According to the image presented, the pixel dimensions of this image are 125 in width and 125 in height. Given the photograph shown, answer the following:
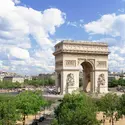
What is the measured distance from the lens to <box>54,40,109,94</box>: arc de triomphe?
61.2 metres

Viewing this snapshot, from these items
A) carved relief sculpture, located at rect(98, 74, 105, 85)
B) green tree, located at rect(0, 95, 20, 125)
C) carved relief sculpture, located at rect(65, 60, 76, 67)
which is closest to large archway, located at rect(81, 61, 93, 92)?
carved relief sculpture, located at rect(98, 74, 105, 85)

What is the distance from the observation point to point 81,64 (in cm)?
6656

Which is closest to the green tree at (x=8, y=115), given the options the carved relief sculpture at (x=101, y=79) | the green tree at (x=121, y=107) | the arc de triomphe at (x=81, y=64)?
the green tree at (x=121, y=107)

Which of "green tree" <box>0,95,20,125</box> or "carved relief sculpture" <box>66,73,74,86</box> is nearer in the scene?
"green tree" <box>0,95,20,125</box>

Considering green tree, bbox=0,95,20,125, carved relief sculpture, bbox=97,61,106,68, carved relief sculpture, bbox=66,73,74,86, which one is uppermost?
carved relief sculpture, bbox=97,61,106,68

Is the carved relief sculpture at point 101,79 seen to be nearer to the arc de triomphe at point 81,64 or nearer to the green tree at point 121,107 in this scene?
the arc de triomphe at point 81,64

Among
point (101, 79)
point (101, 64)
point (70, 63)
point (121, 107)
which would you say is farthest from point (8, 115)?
point (101, 64)

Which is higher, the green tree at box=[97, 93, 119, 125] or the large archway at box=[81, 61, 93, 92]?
the large archway at box=[81, 61, 93, 92]

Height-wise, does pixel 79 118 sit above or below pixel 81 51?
below

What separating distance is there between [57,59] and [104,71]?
9.84 m

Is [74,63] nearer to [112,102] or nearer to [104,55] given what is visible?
[104,55]

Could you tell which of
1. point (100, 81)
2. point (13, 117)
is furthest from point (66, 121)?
point (100, 81)

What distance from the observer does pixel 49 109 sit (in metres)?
59.6

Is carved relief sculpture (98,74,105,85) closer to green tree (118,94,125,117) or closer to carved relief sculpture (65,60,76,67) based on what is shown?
carved relief sculpture (65,60,76,67)
